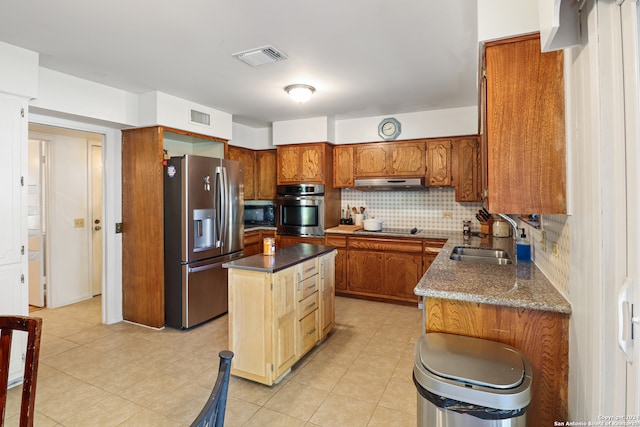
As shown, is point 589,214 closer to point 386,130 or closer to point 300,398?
point 300,398

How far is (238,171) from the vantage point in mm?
3979

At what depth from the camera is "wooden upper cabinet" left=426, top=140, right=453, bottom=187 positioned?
4.10m

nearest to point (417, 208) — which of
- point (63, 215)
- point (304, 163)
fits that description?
point (304, 163)

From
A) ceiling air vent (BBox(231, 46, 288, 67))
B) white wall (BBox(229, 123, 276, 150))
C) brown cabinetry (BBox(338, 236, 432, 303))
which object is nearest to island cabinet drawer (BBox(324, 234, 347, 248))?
brown cabinetry (BBox(338, 236, 432, 303))

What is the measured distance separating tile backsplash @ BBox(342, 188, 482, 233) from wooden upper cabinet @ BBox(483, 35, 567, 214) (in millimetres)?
2949

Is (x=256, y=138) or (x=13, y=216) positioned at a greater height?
(x=256, y=138)

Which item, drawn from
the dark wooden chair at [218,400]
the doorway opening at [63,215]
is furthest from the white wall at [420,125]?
the dark wooden chair at [218,400]

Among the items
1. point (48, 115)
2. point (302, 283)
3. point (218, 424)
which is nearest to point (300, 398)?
point (302, 283)

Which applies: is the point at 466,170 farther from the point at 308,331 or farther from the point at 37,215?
the point at 37,215

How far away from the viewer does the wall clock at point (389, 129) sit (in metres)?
4.36

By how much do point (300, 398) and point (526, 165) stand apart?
1.96 meters

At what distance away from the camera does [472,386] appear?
3.80ft

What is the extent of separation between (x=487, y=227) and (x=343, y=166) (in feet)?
6.84

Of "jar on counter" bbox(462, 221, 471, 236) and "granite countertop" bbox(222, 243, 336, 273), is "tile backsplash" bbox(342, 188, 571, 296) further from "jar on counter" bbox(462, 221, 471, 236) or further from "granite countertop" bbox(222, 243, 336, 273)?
"granite countertop" bbox(222, 243, 336, 273)
